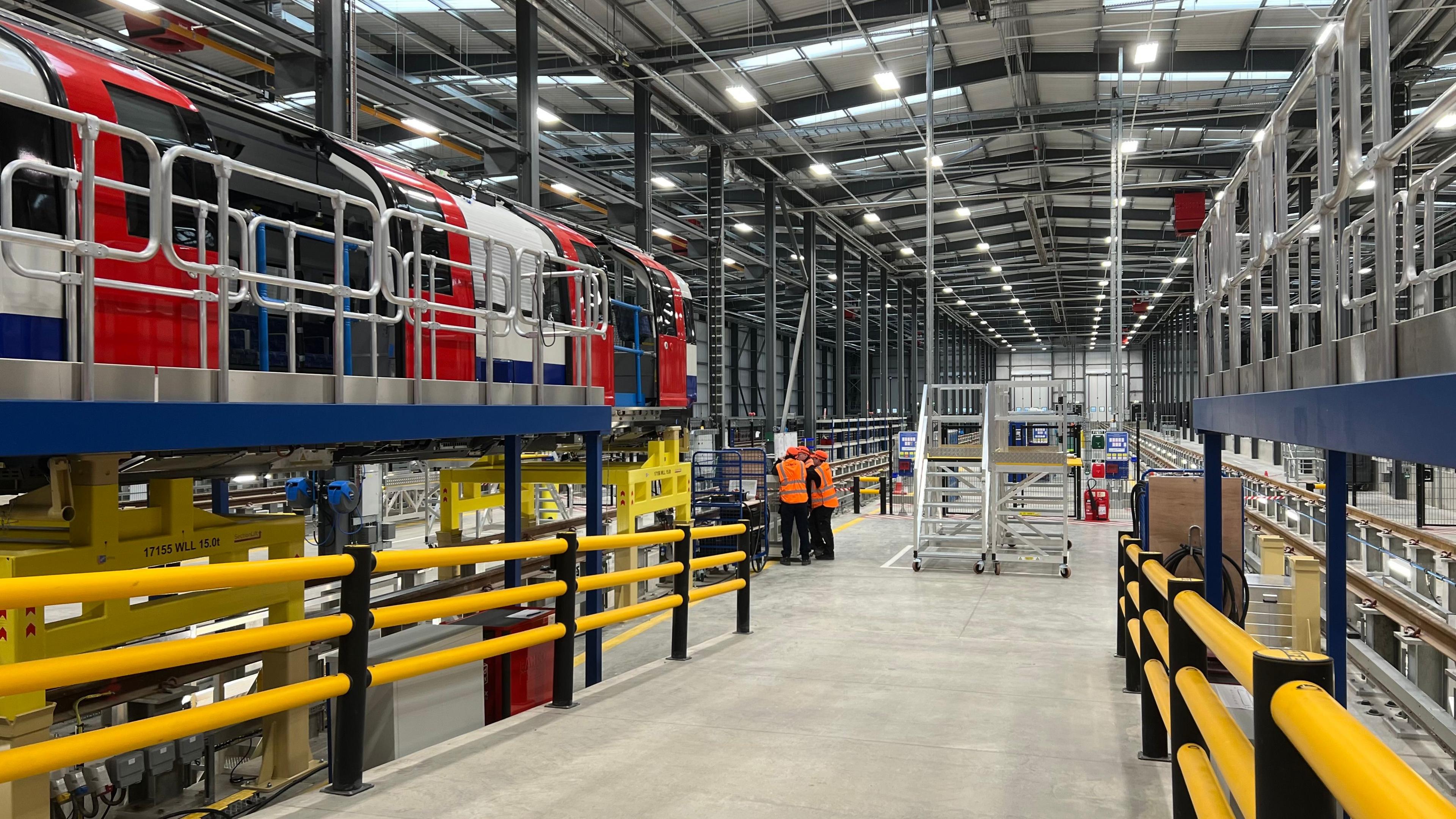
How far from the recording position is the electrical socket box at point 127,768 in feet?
19.4

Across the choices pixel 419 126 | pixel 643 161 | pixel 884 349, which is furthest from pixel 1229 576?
pixel 884 349

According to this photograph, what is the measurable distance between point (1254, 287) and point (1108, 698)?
136 inches

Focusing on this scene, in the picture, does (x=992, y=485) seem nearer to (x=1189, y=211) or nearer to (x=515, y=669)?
(x=515, y=669)

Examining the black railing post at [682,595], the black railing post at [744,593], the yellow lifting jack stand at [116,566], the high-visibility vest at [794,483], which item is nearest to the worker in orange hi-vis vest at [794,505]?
the high-visibility vest at [794,483]

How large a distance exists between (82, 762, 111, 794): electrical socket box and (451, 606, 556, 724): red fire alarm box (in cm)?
244

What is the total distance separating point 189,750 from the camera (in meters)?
6.27

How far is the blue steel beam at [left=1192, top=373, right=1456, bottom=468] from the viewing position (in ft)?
7.00

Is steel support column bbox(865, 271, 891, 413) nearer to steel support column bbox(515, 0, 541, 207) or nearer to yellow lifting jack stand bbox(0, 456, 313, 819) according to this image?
steel support column bbox(515, 0, 541, 207)

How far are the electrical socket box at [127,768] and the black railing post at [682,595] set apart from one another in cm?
364

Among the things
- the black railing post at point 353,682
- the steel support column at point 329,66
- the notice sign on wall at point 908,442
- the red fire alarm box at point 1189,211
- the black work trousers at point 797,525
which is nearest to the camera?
the black railing post at point 353,682

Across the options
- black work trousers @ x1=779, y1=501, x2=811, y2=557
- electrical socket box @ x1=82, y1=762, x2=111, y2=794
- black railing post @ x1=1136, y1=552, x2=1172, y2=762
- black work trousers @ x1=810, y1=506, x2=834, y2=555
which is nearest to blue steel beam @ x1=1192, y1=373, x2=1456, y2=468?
black railing post @ x1=1136, y1=552, x2=1172, y2=762

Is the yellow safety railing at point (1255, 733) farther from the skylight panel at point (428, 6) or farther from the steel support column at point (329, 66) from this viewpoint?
the skylight panel at point (428, 6)

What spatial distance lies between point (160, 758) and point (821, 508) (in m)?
11.0

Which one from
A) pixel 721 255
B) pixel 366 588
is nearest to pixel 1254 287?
pixel 366 588
